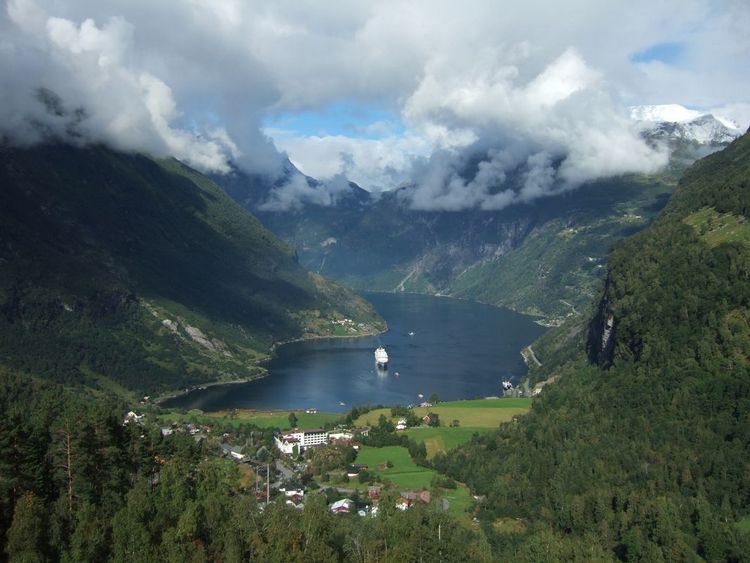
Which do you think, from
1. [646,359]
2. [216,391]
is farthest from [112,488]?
[216,391]

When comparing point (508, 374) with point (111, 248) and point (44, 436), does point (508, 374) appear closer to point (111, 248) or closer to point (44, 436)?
point (111, 248)

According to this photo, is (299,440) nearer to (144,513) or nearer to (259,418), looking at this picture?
(259,418)

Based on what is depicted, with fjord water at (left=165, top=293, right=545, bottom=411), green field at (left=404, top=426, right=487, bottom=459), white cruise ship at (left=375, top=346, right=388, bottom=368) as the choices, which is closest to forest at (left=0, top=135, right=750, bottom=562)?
green field at (left=404, top=426, right=487, bottom=459)

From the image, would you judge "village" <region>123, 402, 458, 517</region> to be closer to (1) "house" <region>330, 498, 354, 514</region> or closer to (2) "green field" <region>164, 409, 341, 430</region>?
(1) "house" <region>330, 498, 354, 514</region>

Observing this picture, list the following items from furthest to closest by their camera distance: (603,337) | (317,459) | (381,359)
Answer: (381,359)
(603,337)
(317,459)

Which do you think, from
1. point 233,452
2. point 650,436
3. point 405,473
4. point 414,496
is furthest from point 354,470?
point 650,436
